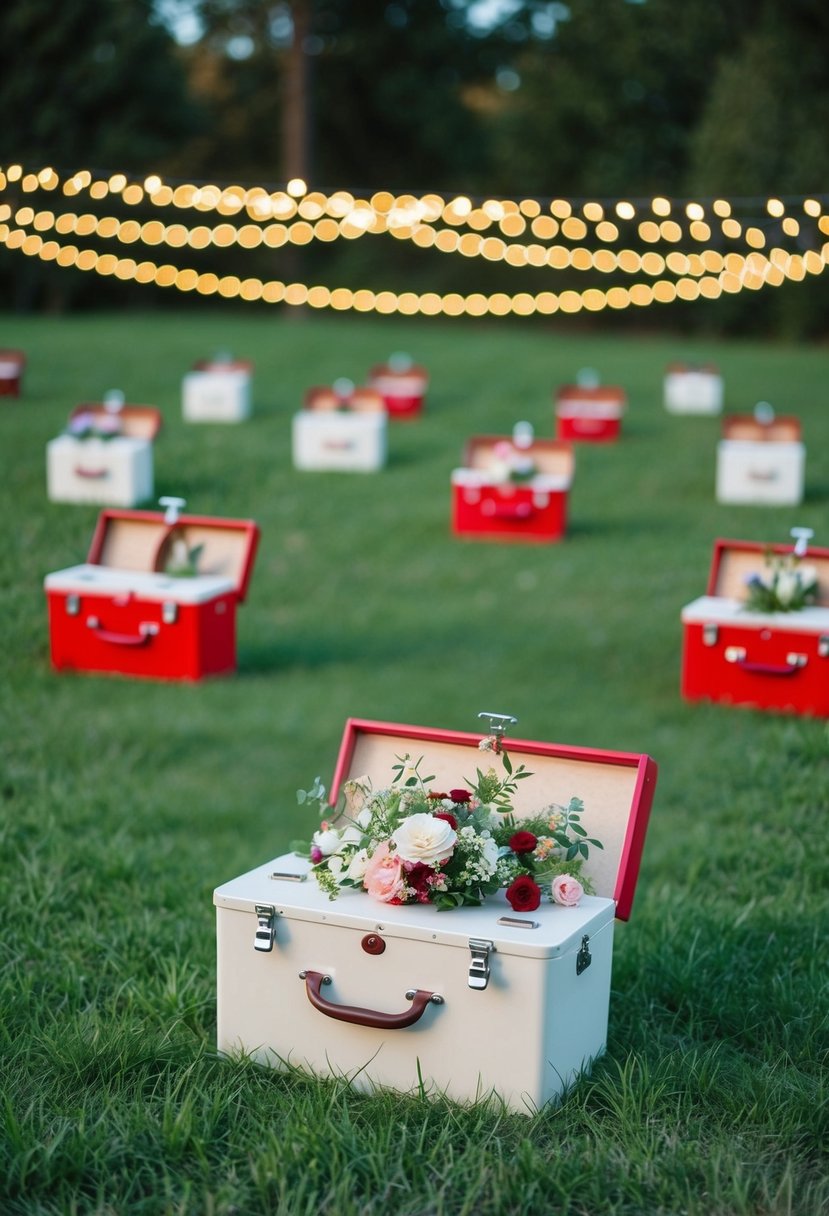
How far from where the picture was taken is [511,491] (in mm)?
13773

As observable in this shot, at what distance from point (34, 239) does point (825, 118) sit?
26.7 metres

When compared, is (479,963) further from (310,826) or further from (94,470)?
(94,470)

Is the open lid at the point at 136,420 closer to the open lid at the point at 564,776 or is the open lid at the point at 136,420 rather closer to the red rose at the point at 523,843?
the open lid at the point at 564,776

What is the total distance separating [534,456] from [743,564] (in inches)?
205

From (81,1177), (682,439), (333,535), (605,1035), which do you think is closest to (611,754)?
(605,1035)

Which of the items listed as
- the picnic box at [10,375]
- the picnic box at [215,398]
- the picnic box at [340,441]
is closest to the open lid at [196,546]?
the picnic box at [340,441]

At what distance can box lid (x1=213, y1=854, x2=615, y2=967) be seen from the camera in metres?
3.62

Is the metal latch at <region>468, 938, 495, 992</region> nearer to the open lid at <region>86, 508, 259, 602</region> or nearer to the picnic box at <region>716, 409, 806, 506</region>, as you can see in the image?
the open lid at <region>86, 508, 259, 602</region>

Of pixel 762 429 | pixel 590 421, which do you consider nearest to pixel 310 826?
pixel 762 429

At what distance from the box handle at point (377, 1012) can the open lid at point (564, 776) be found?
672mm

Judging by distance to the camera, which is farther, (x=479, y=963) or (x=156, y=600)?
(x=156, y=600)

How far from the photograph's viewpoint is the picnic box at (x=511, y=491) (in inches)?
542

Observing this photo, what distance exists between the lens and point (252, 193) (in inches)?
345

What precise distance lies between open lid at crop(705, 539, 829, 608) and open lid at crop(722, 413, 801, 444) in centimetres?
657
